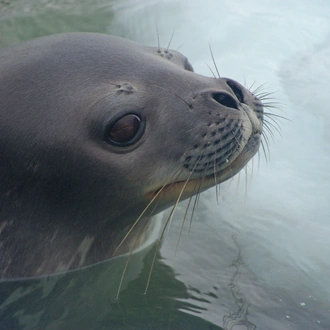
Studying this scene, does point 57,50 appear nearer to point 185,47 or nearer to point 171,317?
point 171,317

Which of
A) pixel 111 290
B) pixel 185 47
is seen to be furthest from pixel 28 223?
pixel 185 47

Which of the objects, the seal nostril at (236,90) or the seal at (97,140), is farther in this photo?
the seal nostril at (236,90)

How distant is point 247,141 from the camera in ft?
8.76

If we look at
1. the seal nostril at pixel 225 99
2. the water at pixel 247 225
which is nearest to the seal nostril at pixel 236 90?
the seal nostril at pixel 225 99

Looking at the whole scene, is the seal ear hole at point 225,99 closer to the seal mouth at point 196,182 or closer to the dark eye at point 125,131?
the seal mouth at point 196,182

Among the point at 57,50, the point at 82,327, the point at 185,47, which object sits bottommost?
the point at 82,327

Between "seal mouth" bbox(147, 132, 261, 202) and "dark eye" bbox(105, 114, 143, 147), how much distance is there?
23 cm

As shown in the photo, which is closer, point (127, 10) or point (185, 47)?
point (185, 47)

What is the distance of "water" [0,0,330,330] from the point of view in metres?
2.61

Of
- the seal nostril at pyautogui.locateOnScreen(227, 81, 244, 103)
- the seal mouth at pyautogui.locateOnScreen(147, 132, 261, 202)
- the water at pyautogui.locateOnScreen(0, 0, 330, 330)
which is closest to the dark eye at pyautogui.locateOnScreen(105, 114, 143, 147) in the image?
the seal mouth at pyautogui.locateOnScreen(147, 132, 261, 202)

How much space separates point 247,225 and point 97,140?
3.65 ft

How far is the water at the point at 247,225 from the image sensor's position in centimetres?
261

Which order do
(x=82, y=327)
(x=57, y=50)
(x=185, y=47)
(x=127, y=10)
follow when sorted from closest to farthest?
(x=82, y=327), (x=57, y=50), (x=185, y=47), (x=127, y=10)

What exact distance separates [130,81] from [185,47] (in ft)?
8.56
